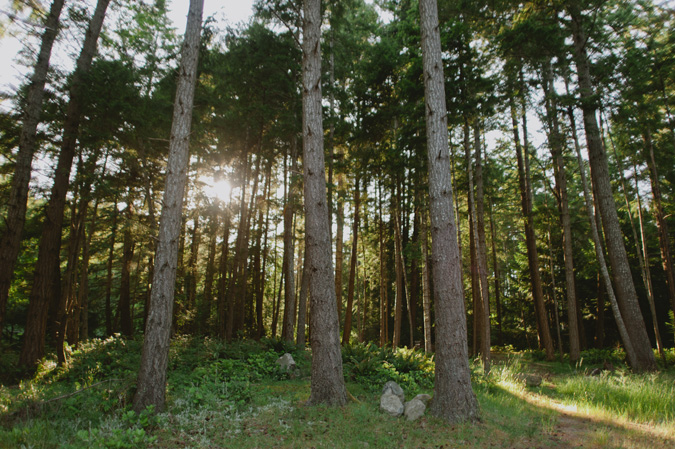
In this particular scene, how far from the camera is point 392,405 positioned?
541 cm

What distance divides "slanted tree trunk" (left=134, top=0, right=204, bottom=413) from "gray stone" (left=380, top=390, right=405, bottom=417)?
3.52 metres

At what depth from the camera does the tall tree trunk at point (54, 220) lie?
8.96 meters

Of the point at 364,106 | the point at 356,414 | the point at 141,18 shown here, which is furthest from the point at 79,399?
the point at 141,18

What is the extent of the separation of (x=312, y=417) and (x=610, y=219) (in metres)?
10.2

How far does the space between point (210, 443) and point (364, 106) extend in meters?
12.5

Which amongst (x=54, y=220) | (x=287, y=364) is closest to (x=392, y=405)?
(x=287, y=364)

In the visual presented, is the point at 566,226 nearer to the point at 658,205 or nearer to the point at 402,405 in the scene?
the point at 658,205

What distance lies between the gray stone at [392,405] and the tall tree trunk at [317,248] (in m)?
0.66

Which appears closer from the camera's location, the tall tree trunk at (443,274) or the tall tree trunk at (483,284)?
the tall tree trunk at (443,274)

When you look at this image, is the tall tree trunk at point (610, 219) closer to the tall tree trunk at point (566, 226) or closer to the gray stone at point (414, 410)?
the tall tree trunk at point (566, 226)

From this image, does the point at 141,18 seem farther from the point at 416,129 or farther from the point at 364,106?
the point at 416,129

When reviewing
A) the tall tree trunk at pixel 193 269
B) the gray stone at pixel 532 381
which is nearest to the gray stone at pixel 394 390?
the gray stone at pixel 532 381

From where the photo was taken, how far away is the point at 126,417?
4.41 meters

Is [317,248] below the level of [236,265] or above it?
below
